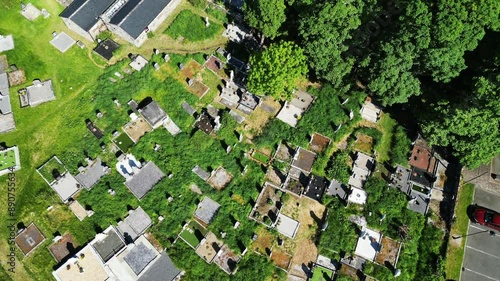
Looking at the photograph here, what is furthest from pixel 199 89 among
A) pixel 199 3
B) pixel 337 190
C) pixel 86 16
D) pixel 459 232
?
Result: pixel 459 232

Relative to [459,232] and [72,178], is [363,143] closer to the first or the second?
[459,232]

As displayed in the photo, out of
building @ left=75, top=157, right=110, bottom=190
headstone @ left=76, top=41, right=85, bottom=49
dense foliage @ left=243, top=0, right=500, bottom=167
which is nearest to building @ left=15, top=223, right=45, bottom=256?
building @ left=75, top=157, right=110, bottom=190

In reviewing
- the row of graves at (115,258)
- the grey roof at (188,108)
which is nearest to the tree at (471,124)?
the grey roof at (188,108)

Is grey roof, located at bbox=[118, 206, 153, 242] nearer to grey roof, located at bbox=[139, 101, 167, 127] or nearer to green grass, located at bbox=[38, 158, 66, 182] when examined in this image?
green grass, located at bbox=[38, 158, 66, 182]

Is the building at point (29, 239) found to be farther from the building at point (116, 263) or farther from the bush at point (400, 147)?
the bush at point (400, 147)

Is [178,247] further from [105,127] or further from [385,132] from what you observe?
[385,132]

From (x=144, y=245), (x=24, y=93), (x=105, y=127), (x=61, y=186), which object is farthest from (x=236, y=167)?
(x=24, y=93)
